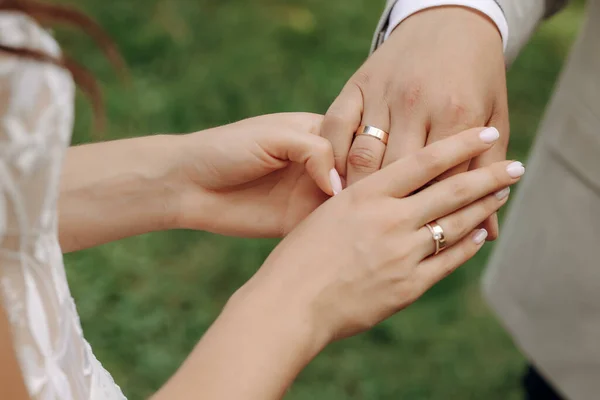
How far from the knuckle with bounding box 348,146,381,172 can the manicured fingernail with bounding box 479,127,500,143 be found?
13 cm

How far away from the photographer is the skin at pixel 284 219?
648 millimetres

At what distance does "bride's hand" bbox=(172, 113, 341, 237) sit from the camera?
850mm

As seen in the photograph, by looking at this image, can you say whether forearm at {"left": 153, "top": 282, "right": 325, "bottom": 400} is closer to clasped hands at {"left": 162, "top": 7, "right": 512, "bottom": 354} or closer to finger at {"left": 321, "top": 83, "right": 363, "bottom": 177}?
clasped hands at {"left": 162, "top": 7, "right": 512, "bottom": 354}

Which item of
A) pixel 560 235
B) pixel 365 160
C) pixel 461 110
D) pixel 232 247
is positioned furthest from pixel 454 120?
pixel 232 247

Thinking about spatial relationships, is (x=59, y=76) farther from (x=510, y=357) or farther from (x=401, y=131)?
(x=510, y=357)

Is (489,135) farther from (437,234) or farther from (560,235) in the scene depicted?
(560,235)

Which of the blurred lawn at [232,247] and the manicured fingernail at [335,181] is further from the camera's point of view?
the blurred lawn at [232,247]

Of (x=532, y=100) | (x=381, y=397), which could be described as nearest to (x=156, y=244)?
(x=381, y=397)

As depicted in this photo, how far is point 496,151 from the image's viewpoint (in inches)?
33.2

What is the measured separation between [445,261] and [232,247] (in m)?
1.05

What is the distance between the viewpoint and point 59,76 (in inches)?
19.5

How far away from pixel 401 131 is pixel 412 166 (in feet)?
0.22

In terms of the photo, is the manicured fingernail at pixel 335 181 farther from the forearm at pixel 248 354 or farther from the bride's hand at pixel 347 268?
the forearm at pixel 248 354

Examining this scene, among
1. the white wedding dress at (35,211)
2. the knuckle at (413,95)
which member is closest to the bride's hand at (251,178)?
the knuckle at (413,95)
